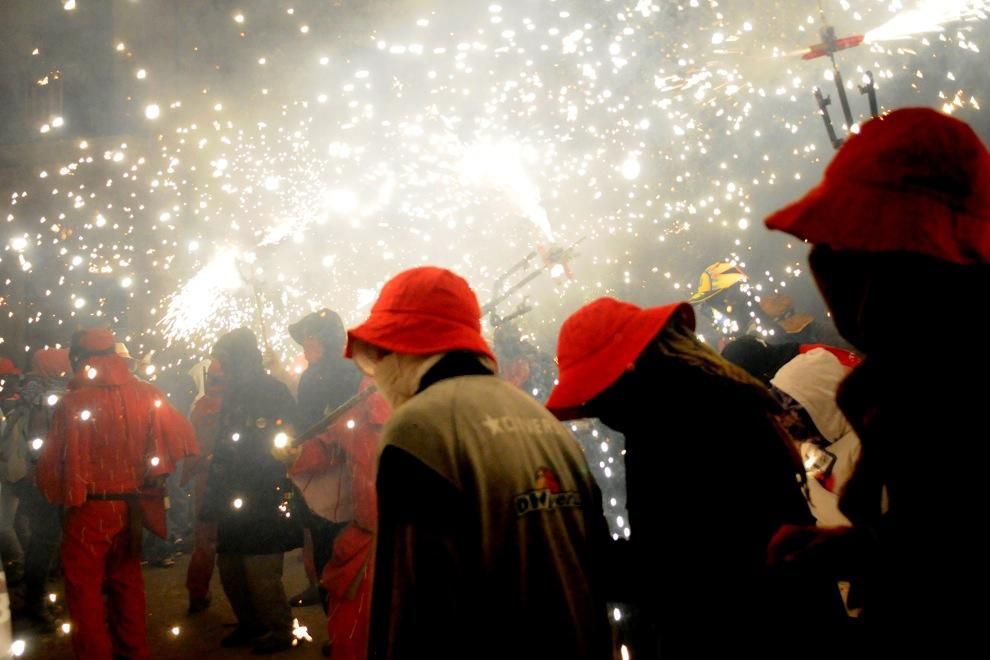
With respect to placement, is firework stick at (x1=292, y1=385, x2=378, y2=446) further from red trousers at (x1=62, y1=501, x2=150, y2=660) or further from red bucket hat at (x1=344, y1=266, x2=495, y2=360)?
red bucket hat at (x1=344, y1=266, x2=495, y2=360)

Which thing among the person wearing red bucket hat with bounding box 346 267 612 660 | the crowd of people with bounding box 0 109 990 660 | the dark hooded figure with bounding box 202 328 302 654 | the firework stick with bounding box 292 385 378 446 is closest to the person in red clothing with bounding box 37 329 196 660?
the dark hooded figure with bounding box 202 328 302 654

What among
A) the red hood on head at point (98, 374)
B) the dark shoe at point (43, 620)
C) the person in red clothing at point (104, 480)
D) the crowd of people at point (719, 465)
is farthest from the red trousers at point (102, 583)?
the crowd of people at point (719, 465)

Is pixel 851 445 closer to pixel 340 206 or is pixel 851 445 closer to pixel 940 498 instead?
pixel 940 498

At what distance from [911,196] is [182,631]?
20.5 ft

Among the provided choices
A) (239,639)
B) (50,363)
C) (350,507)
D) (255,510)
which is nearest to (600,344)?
(350,507)

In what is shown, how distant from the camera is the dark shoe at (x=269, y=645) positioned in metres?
4.68

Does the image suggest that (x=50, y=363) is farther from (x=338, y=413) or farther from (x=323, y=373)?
(x=338, y=413)

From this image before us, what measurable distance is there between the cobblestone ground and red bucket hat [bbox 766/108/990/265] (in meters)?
4.91

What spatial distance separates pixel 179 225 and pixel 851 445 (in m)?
15.6

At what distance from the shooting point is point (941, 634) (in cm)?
94

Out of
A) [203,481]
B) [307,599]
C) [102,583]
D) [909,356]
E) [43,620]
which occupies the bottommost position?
[307,599]

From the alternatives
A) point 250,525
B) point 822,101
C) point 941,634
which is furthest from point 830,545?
point 822,101

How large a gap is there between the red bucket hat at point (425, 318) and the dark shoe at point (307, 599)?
5.09 m

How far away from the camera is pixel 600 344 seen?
72.2 inches
